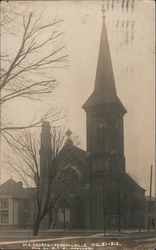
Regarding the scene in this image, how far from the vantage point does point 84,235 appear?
16.8 feet

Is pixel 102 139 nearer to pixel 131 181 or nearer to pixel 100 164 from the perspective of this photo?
Result: pixel 100 164

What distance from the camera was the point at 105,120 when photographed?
598 centimetres

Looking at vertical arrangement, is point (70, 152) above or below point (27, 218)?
above

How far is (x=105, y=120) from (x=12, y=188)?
1393 millimetres

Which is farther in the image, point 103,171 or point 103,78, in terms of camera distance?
point 103,171

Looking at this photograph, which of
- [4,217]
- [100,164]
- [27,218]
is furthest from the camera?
[100,164]

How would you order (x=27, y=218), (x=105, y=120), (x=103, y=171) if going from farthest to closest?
(x=105, y=120)
(x=103, y=171)
(x=27, y=218)

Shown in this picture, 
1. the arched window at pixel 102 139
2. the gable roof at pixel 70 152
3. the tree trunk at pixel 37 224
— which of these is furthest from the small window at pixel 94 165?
the tree trunk at pixel 37 224

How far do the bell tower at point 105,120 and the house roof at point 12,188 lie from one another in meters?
0.85

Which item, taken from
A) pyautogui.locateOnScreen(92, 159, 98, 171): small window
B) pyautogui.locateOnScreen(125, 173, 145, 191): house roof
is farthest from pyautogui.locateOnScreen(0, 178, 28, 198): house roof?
pyautogui.locateOnScreen(125, 173, 145, 191): house roof

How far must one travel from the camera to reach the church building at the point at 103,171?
536 cm

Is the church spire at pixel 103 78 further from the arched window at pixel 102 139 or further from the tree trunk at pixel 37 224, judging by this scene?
the tree trunk at pixel 37 224

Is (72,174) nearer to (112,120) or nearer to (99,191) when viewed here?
(99,191)

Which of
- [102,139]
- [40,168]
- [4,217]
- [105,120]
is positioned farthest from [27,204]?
[105,120]
